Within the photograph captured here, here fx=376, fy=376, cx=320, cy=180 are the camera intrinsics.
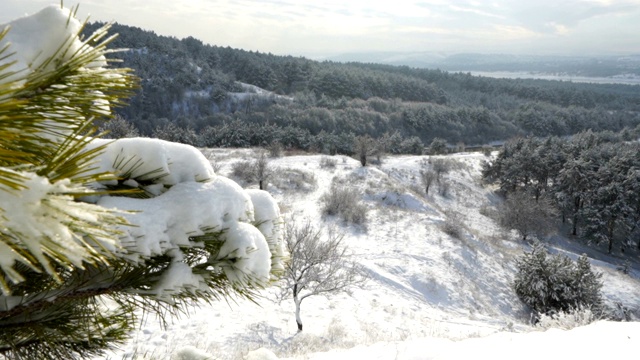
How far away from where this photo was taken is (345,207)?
20.7 m

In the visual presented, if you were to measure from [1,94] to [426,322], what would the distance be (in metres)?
12.5

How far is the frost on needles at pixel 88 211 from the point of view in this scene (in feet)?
2.53

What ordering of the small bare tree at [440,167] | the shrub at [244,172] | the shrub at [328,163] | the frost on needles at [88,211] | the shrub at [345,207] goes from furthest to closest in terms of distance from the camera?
the small bare tree at [440,167] < the shrub at [328,163] < the shrub at [244,172] < the shrub at [345,207] < the frost on needles at [88,211]

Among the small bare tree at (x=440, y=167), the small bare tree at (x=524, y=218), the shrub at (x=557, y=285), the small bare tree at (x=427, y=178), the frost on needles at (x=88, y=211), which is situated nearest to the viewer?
the frost on needles at (x=88, y=211)

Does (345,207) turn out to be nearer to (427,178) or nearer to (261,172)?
(261,172)

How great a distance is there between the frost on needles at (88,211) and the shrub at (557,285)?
626 inches

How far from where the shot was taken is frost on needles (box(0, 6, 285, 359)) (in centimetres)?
77

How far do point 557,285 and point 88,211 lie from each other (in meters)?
17.5

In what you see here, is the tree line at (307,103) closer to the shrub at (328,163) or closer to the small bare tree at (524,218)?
the shrub at (328,163)

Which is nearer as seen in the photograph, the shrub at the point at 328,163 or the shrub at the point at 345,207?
the shrub at the point at 345,207

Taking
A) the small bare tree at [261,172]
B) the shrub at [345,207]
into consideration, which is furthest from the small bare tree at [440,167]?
the small bare tree at [261,172]

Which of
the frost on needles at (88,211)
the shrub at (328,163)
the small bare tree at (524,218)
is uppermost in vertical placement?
the frost on needles at (88,211)

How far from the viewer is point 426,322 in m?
11.7

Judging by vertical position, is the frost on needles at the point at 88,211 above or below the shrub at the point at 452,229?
above
